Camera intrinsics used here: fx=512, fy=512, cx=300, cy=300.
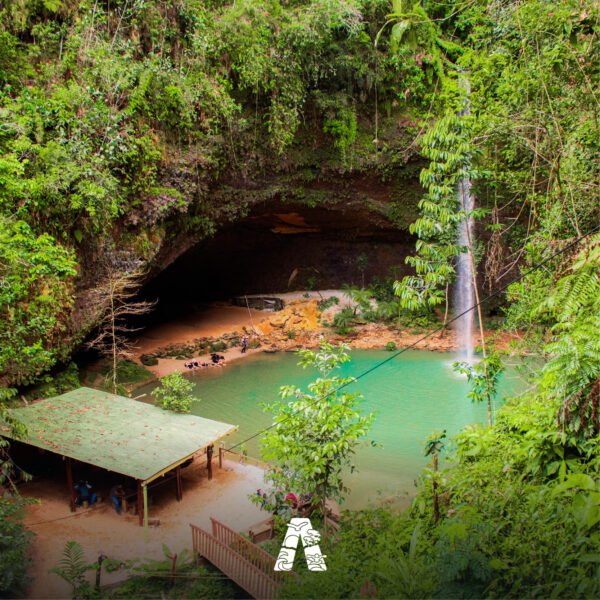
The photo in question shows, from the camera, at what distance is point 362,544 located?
5.62 metres

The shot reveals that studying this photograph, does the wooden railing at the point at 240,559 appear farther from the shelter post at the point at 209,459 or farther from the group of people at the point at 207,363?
the group of people at the point at 207,363

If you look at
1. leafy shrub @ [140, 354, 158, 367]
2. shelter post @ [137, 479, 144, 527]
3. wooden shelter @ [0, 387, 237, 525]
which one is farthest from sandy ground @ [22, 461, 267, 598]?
leafy shrub @ [140, 354, 158, 367]

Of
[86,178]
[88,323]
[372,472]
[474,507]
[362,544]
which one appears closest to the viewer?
[474,507]

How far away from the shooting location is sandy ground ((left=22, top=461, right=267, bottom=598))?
673 cm

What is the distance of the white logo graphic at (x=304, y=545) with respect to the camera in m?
4.87

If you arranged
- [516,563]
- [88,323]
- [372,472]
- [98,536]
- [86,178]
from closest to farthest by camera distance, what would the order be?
[516,563] < [98,536] < [372,472] < [86,178] < [88,323]

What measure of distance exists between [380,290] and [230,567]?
50.7ft

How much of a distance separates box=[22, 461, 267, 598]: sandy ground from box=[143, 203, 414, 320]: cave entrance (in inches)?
466

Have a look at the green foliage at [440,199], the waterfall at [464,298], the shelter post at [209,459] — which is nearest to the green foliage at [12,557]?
the shelter post at [209,459]

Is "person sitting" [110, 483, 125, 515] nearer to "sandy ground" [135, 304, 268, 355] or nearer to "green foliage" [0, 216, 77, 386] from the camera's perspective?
"green foliage" [0, 216, 77, 386]

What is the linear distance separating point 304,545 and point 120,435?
4162 millimetres

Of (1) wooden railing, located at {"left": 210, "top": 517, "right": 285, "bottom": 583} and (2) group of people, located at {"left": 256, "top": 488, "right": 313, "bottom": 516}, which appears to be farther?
(2) group of people, located at {"left": 256, "top": 488, "right": 313, "bottom": 516}

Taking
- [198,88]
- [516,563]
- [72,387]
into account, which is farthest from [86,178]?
[516,563]

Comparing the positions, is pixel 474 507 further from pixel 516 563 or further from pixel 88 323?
pixel 88 323
